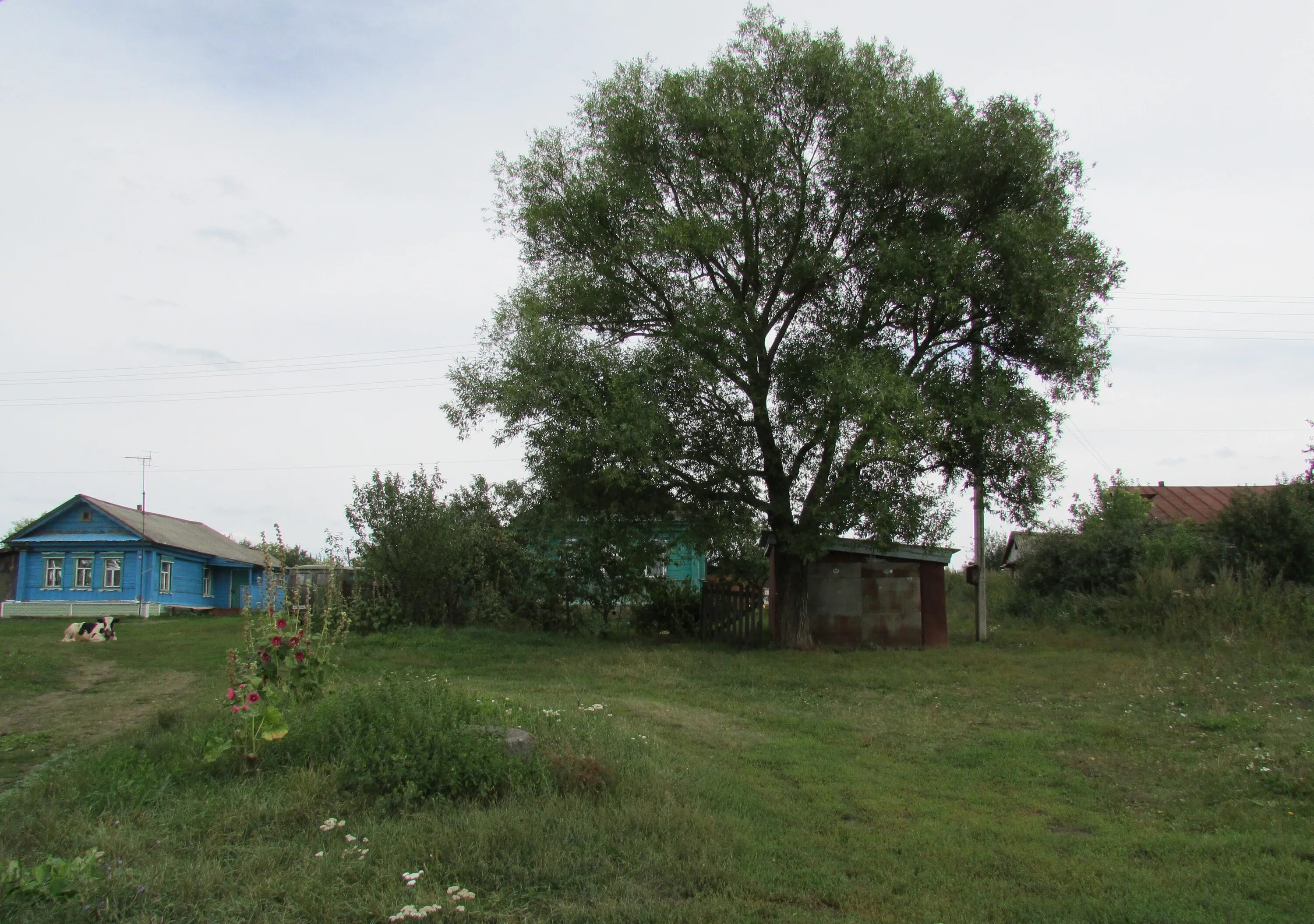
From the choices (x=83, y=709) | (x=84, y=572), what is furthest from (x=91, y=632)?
(x=84, y=572)

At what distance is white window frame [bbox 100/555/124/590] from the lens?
3419 cm

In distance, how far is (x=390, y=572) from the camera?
2064 centimetres

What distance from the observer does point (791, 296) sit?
1794 cm

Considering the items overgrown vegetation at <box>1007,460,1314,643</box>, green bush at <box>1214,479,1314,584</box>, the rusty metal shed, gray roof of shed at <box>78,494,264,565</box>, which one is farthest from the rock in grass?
gray roof of shed at <box>78,494,264,565</box>

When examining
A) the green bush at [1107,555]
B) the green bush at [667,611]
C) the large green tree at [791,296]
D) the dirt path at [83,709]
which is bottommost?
the dirt path at [83,709]

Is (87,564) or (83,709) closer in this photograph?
(83,709)

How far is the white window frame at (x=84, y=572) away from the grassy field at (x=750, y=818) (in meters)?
25.9

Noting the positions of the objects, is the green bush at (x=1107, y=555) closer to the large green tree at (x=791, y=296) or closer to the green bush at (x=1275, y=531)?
the green bush at (x=1275, y=531)

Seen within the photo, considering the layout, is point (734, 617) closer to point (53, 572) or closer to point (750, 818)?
point (750, 818)

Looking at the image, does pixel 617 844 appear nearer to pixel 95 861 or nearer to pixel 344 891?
pixel 344 891

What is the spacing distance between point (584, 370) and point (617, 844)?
12.1 m

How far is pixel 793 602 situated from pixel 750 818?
12891 mm

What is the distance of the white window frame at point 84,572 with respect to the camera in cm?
3428

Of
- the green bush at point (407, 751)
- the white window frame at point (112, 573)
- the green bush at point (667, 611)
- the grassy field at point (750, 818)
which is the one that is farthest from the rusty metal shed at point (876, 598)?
the white window frame at point (112, 573)
